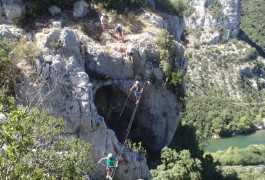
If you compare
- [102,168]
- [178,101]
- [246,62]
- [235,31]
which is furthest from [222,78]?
[102,168]

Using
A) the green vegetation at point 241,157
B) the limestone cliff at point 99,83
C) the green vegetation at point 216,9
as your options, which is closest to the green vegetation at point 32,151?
the limestone cliff at point 99,83

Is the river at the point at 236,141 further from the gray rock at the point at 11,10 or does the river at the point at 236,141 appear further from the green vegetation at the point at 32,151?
the green vegetation at the point at 32,151

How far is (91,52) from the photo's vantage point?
2386 centimetres

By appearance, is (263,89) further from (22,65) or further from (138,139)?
(22,65)

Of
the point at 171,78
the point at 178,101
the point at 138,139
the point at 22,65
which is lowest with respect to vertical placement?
the point at 138,139

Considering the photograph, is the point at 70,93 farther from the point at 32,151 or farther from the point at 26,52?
the point at 32,151

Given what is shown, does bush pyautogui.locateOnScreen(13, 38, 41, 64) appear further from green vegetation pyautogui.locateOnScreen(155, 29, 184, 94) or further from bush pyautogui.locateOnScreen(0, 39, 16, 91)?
→ green vegetation pyautogui.locateOnScreen(155, 29, 184, 94)

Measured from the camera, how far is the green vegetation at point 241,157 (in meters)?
64.2

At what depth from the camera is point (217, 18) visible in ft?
449

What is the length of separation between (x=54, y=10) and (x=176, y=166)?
1268 centimetres

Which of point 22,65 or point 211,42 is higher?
point 22,65

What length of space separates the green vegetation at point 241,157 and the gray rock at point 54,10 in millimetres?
44380

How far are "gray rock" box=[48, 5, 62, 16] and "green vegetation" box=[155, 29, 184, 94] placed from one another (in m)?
6.63

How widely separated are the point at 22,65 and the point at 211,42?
11242 centimetres
